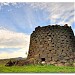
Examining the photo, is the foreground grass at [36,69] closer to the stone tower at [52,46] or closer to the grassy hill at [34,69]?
the grassy hill at [34,69]

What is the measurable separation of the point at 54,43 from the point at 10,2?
1962mm

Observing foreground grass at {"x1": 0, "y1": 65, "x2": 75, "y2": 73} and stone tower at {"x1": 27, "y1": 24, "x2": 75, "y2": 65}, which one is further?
stone tower at {"x1": 27, "y1": 24, "x2": 75, "y2": 65}

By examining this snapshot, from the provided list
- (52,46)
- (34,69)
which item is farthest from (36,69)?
(52,46)

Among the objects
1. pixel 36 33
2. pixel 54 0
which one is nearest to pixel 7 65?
pixel 36 33

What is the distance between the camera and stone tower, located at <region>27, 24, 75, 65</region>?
43.7 ft

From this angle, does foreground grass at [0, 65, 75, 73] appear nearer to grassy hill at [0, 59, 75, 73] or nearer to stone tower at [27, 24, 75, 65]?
grassy hill at [0, 59, 75, 73]

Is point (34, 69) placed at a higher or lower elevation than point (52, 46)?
lower

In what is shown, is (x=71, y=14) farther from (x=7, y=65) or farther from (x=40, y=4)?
(x=7, y=65)

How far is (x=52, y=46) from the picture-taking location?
13461mm

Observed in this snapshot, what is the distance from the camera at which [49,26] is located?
42.4ft

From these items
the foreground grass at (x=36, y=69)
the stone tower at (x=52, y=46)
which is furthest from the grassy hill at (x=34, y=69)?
the stone tower at (x=52, y=46)

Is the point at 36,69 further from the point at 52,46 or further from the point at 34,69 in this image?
the point at 52,46

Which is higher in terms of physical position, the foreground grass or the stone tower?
the stone tower

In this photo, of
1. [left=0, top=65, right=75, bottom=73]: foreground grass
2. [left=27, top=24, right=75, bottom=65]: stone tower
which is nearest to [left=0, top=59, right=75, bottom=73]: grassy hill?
[left=0, top=65, right=75, bottom=73]: foreground grass
